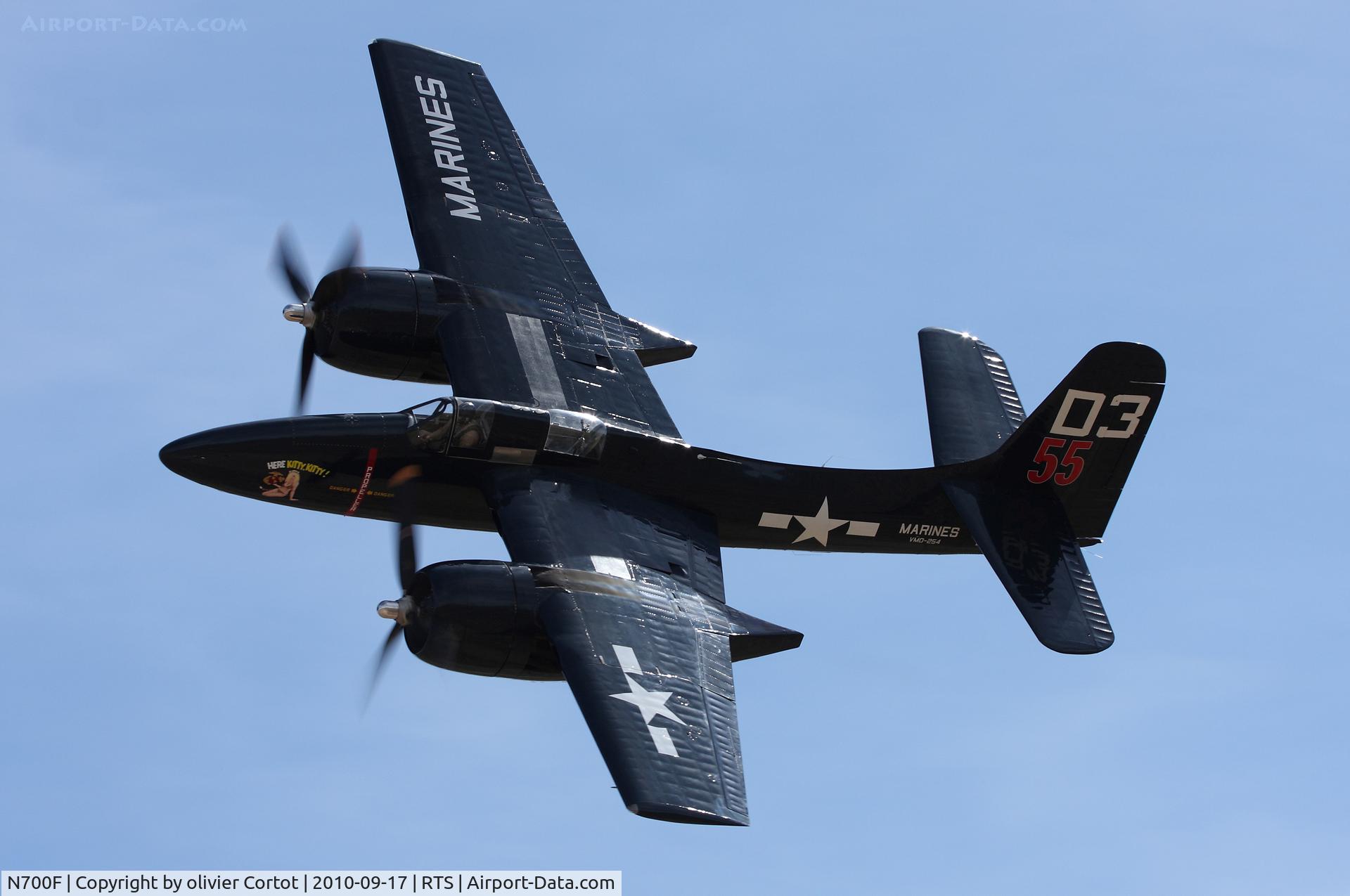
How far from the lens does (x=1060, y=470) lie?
44812 millimetres

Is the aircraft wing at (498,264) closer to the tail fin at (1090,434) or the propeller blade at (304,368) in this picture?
the propeller blade at (304,368)

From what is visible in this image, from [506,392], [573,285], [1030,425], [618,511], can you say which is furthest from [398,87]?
[1030,425]

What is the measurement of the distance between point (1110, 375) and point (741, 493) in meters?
7.55

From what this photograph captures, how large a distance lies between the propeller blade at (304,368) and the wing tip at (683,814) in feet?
45.8

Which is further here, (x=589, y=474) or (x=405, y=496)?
(x=589, y=474)

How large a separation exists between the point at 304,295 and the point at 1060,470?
50.8 ft

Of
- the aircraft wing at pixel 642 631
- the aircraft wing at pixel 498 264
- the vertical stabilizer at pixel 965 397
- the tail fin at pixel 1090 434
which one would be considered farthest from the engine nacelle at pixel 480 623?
the tail fin at pixel 1090 434

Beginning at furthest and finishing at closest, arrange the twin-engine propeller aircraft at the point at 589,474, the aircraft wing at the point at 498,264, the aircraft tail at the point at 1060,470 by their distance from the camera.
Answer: the aircraft wing at the point at 498,264, the aircraft tail at the point at 1060,470, the twin-engine propeller aircraft at the point at 589,474

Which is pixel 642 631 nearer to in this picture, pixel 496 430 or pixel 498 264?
pixel 496 430

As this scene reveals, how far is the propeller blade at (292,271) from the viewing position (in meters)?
45.8

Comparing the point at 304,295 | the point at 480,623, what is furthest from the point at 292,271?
the point at 480,623

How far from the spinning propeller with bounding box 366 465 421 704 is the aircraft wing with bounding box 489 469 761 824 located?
162cm

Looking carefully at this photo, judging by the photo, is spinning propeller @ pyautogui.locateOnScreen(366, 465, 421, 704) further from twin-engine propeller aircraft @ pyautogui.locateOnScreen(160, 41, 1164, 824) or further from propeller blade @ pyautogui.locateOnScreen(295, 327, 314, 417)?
propeller blade @ pyautogui.locateOnScreen(295, 327, 314, 417)

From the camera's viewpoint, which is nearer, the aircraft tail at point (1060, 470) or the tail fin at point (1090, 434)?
the aircraft tail at point (1060, 470)
